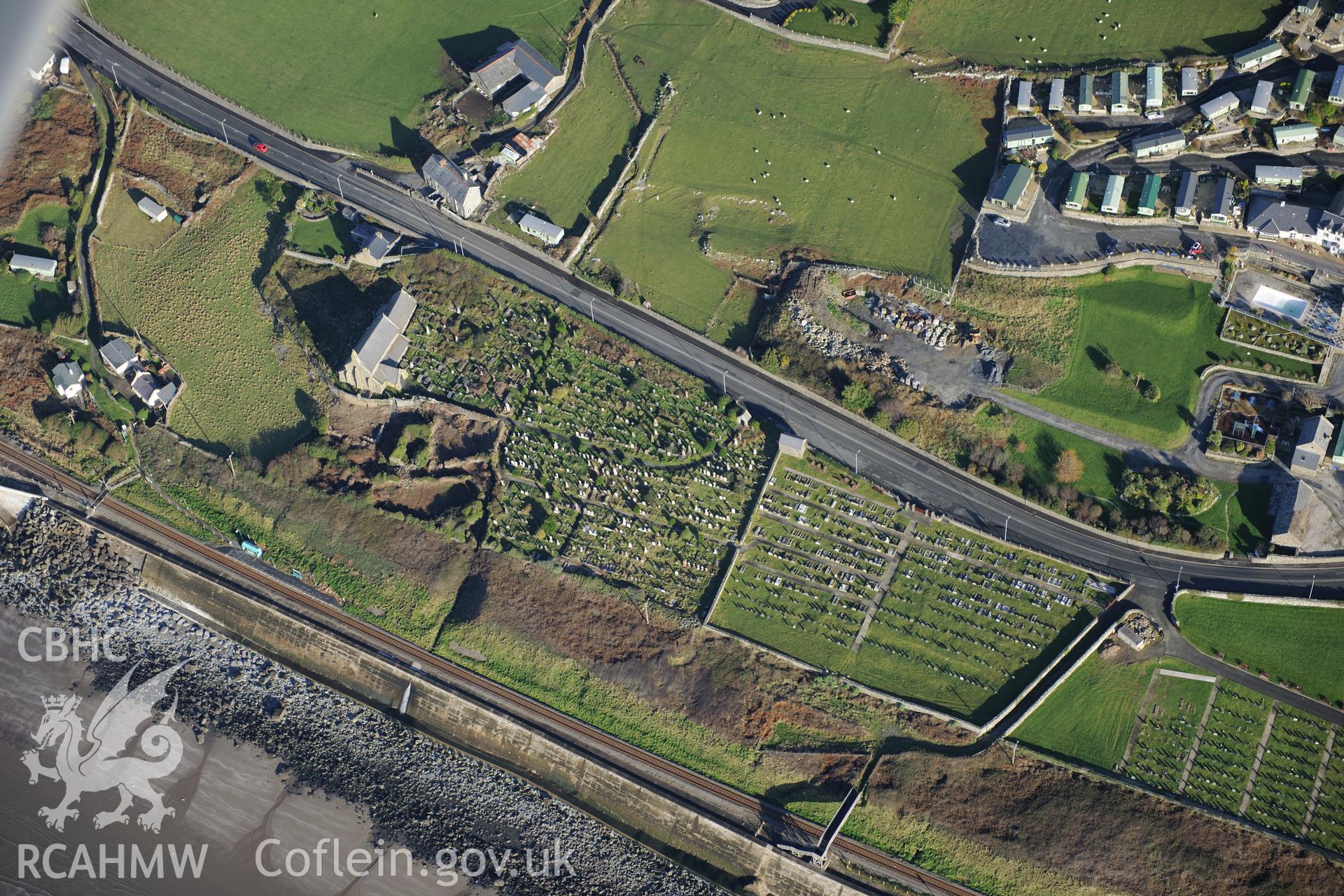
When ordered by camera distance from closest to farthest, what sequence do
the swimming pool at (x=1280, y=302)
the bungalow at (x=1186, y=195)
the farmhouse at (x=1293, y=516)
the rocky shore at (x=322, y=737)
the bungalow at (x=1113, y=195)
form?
the farmhouse at (x=1293, y=516), the rocky shore at (x=322, y=737), the swimming pool at (x=1280, y=302), the bungalow at (x=1186, y=195), the bungalow at (x=1113, y=195)

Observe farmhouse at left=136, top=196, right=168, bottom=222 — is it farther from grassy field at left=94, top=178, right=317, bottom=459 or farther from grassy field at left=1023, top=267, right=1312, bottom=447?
grassy field at left=1023, top=267, right=1312, bottom=447

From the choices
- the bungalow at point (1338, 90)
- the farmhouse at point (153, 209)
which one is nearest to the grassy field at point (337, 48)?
the farmhouse at point (153, 209)

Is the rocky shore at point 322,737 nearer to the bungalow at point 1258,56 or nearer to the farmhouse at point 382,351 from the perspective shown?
the farmhouse at point 382,351

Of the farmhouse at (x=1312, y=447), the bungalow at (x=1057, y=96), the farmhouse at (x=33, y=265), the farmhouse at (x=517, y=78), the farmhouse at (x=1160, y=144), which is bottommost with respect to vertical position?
the farmhouse at (x=33, y=265)

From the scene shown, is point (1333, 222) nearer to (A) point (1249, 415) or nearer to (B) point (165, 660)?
(A) point (1249, 415)

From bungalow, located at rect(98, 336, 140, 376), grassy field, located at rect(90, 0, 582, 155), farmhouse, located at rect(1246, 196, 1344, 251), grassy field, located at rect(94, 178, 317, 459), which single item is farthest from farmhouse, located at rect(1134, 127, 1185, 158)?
bungalow, located at rect(98, 336, 140, 376)

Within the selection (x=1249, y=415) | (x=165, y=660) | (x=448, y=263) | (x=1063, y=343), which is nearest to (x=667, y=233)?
(x=448, y=263)

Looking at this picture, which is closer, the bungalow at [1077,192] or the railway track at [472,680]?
the railway track at [472,680]

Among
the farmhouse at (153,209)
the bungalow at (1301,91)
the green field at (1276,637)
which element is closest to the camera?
the green field at (1276,637)
